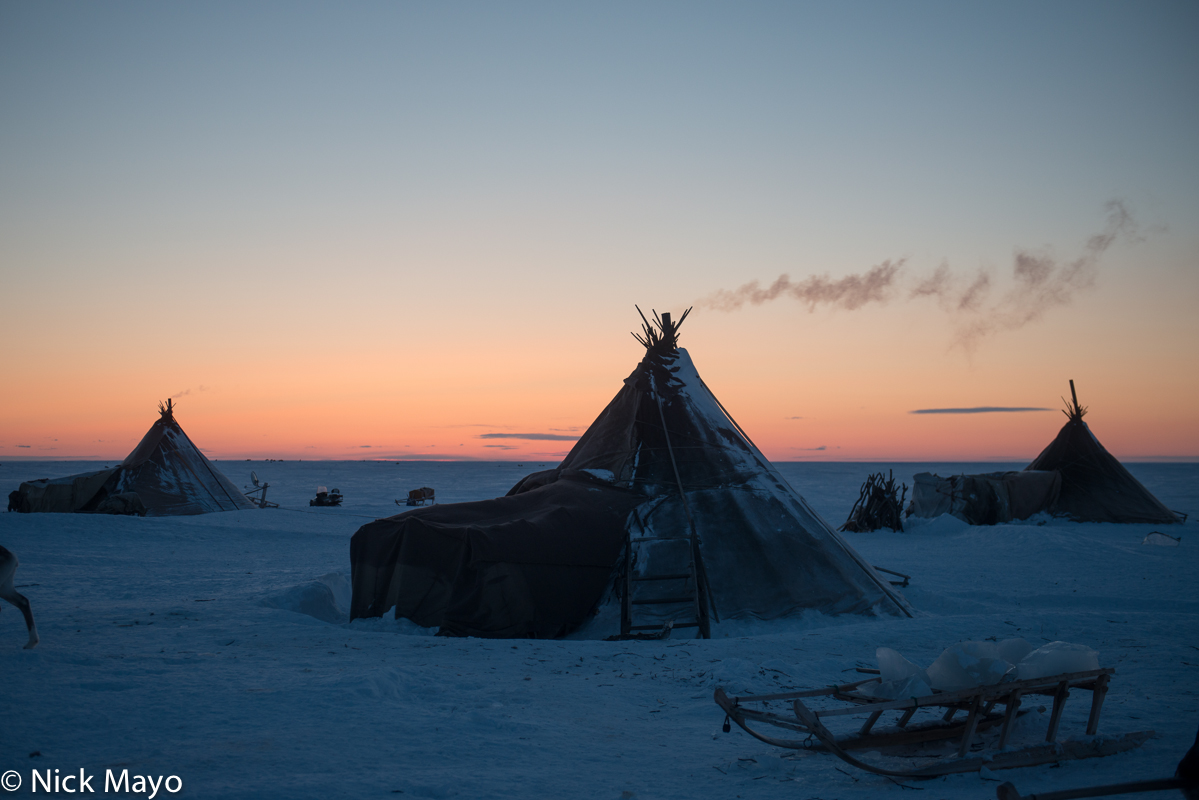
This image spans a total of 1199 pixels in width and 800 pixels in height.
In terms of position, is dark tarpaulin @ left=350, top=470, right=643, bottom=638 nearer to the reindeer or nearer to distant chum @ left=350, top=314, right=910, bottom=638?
distant chum @ left=350, top=314, right=910, bottom=638

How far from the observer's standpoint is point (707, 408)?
34.6ft

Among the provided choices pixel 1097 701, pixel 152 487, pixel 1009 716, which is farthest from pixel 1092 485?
pixel 152 487

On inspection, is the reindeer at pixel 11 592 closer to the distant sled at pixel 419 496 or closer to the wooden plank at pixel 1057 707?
the wooden plank at pixel 1057 707

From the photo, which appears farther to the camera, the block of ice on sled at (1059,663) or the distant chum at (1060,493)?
the distant chum at (1060,493)

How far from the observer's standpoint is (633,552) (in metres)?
8.86

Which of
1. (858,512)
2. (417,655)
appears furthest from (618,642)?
(858,512)

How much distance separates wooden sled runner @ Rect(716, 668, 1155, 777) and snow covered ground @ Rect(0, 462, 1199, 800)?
90mm

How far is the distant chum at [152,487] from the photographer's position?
19312mm

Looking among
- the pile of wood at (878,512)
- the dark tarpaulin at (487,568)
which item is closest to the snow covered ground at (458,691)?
the dark tarpaulin at (487,568)

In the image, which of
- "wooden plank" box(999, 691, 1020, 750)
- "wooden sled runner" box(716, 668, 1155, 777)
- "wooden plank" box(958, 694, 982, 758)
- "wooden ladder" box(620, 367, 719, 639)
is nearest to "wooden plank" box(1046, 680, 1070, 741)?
"wooden sled runner" box(716, 668, 1155, 777)

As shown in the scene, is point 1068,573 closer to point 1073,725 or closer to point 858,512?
point 858,512

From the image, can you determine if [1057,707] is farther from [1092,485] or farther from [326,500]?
[326,500]

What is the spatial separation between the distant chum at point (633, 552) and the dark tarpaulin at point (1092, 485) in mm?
16026

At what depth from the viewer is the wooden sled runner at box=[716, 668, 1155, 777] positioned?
Answer: 4.07 m
